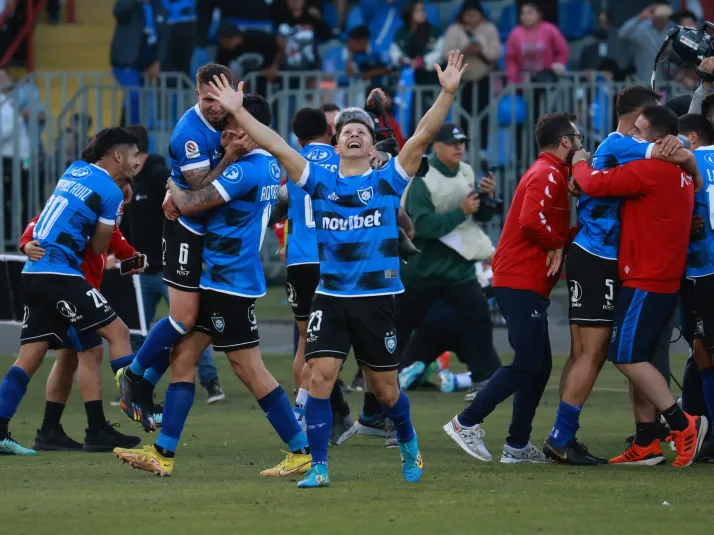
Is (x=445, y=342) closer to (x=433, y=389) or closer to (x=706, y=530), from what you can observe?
(x=433, y=389)

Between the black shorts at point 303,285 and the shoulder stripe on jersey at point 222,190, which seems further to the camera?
the black shorts at point 303,285

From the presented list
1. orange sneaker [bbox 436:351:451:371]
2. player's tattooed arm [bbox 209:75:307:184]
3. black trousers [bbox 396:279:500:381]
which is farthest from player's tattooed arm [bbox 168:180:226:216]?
orange sneaker [bbox 436:351:451:371]

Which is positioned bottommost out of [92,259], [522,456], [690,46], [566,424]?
[522,456]

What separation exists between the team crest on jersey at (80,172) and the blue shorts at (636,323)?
350cm

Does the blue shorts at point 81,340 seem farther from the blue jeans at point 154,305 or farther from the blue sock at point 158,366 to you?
the blue jeans at point 154,305

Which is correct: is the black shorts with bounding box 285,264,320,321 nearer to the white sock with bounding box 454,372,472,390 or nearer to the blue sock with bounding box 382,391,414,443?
the blue sock with bounding box 382,391,414,443

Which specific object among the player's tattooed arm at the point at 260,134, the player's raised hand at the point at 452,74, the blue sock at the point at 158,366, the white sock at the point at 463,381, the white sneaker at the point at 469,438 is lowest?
the white sock at the point at 463,381

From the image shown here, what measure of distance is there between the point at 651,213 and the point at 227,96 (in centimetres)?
258

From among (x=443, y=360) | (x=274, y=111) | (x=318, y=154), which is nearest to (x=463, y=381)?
(x=443, y=360)

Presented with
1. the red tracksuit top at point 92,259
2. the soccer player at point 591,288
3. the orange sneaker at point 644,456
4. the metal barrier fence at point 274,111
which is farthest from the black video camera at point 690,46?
the metal barrier fence at point 274,111

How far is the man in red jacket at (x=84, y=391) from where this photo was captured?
9891 millimetres

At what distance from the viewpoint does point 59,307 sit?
31.6 feet

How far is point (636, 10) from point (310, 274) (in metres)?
14.2

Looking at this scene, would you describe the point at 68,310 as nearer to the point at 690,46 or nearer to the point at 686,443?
the point at 686,443
